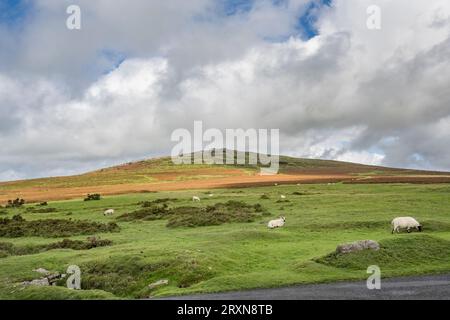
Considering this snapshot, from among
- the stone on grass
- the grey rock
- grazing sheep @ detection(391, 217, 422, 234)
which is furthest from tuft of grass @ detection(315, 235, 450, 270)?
the stone on grass

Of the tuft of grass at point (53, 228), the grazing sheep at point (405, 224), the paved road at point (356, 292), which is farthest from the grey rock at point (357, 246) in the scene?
the tuft of grass at point (53, 228)

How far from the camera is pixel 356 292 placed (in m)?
24.8

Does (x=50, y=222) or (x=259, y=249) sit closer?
(x=259, y=249)

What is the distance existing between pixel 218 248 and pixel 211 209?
23687 mm

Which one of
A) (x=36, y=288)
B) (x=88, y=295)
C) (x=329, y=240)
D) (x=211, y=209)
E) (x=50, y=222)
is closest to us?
(x=88, y=295)

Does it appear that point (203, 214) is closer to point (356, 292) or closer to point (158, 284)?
point (158, 284)

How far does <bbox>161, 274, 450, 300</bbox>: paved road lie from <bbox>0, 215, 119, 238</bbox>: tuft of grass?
27.6 metres

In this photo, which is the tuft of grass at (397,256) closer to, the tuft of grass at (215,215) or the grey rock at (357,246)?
the grey rock at (357,246)

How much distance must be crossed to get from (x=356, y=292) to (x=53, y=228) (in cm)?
3666

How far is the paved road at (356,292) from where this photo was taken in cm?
2362

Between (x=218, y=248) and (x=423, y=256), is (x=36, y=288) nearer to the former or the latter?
(x=218, y=248)

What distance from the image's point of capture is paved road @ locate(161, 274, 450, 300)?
2362 cm
